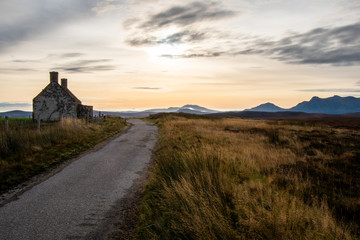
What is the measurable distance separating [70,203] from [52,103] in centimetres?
3247

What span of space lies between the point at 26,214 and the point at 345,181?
8.76 meters

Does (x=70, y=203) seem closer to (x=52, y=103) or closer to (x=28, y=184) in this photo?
(x=28, y=184)

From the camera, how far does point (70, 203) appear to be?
5.67 metres

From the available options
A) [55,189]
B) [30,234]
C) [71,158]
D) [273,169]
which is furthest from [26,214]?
[273,169]

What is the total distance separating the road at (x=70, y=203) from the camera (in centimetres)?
441

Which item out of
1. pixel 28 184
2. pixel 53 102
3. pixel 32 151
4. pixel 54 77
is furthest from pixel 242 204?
pixel 54 77

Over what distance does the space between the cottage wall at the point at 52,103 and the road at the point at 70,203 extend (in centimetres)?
2750

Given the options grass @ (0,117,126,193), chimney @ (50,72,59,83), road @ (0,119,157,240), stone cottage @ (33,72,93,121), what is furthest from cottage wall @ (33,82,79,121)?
road @ (0,119,157,240)

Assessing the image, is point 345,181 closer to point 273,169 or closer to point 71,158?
point 273,169

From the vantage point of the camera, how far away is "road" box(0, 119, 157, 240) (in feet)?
14.5

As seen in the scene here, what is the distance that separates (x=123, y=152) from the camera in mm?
12672

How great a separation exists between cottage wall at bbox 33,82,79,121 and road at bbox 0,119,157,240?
2750 centimetres

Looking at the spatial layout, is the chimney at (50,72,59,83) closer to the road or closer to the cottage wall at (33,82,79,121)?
the cottage wall at (33,82,79,121)

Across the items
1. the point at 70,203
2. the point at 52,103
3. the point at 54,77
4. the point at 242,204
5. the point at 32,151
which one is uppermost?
the point at 54,77
